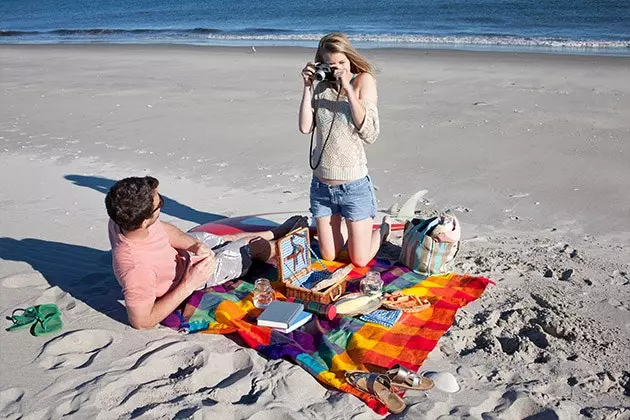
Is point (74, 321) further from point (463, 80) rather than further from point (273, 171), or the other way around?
point (463, 80)

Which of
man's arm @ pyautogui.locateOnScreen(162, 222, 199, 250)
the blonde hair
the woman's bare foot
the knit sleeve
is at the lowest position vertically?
the woman's bare foot

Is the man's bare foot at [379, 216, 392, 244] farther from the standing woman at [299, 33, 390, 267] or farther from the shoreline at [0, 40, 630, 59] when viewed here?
the shoreline at [0, 40, 630, 59]

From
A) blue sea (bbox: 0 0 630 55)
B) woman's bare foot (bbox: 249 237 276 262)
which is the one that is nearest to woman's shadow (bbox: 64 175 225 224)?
woman's bare foot (bbox: 249 237 276 262)

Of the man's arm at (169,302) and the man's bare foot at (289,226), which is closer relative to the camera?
the man's arm at (169,302)

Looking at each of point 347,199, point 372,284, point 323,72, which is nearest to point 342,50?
point 323,72

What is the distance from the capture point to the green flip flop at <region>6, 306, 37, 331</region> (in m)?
4.02

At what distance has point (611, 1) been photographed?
75.9ft

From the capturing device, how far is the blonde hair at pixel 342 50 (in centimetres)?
446

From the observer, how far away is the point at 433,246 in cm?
458

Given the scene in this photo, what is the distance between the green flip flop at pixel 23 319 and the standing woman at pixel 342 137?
1986 mm

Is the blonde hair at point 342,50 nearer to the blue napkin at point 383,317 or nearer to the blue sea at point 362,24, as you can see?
the blue napkin at point 383,317

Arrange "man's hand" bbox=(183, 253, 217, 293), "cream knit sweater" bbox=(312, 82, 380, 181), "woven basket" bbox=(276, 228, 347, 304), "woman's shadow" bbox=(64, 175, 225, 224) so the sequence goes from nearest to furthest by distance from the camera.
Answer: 1. "man's hand" bbox=(183, 253, 217, 293)
2. "woven basket" bbox=(276, 228, 347, 304)
3. "cream knit sweater" bbox=(312, 82, 380, 181)
4. "woman's shadow" bbox=(64, 175, 225, 224)

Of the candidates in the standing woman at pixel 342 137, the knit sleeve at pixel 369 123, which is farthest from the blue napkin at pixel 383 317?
the knit sleeve at pixel 369 123

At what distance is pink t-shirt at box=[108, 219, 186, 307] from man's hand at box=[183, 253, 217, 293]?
15cm
